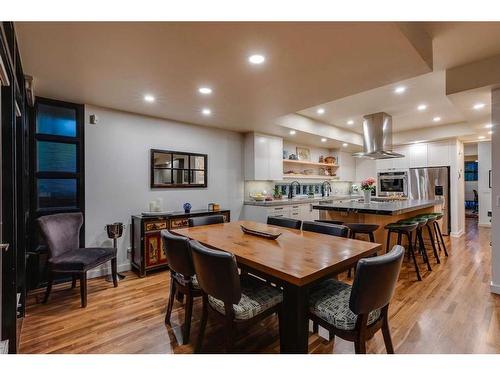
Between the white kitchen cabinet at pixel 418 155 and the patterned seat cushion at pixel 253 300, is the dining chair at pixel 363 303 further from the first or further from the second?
A: the white kitchen cabinet at pixel 418 155

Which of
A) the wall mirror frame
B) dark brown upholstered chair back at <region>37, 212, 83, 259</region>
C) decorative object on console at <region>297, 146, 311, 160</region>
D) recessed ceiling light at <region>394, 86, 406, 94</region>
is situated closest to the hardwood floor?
dark brown upholstered chair back at <region>37, 212, 83, 259</region>

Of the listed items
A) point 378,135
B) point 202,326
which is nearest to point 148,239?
point 202,326

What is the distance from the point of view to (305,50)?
1998 mm

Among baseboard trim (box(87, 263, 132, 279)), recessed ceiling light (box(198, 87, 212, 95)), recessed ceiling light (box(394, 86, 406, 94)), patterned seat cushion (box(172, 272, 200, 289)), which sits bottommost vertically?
baseboard trim (box(87, 263, 132, 279))

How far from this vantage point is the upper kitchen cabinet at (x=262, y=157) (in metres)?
5.02

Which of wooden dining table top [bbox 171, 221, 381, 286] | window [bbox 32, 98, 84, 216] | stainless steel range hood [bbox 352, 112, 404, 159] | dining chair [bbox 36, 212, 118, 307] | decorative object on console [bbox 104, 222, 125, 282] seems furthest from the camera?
stainless steel range hood [bbox 352, 112, 404, 159]

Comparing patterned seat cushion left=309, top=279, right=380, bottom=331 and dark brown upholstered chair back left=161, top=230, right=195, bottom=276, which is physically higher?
dark brown upholstered chair back left=161, top=230, right=195, bottom=276

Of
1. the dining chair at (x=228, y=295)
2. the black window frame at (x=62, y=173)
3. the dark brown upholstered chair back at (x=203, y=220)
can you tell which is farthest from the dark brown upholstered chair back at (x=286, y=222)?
the black window frame at (x=62, y=173)

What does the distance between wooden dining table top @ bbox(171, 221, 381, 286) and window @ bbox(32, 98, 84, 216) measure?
1770mm

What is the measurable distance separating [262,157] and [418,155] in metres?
4.02

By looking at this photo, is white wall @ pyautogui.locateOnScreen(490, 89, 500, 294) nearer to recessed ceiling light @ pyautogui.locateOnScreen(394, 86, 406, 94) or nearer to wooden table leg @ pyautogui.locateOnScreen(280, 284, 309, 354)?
recessed ceiling light @ pyautogui.locateOnScreen(394, 86, 406, 94)

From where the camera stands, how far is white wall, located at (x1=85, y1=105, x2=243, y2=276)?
344cm
